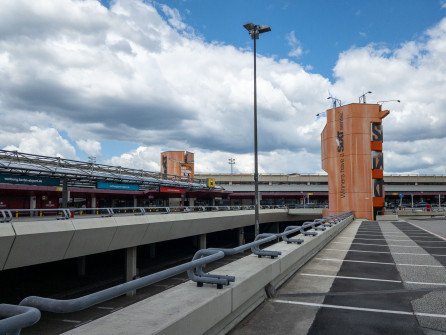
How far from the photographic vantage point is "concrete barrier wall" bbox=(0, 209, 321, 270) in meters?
13.5

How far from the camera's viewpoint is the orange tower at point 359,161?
139 feet

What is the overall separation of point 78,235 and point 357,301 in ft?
44.3

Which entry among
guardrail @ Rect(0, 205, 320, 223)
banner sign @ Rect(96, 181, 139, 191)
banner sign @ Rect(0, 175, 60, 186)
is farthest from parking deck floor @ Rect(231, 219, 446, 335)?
banner sign @ Rect(96, 181, 139, 191)

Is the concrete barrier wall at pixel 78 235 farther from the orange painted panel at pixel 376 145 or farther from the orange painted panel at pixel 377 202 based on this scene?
the orange painted panel at pixel 376 145

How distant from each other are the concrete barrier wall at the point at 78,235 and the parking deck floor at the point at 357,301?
10839mm

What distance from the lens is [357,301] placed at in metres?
6.23

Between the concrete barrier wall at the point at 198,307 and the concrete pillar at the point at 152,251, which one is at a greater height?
the concrete barrier wall at the point at 198,307

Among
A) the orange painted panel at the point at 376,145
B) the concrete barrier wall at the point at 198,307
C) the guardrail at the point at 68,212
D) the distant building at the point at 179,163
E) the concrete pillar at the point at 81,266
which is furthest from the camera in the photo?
the distant building at the point at 179,163

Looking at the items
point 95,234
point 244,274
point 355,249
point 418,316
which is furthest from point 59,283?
point 418,316

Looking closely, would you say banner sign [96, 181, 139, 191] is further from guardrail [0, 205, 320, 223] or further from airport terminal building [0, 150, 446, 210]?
guardrail [0, 205, 320, 223]

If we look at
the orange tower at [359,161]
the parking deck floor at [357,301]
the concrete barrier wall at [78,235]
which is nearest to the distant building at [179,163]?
the orange tower at [359,161]

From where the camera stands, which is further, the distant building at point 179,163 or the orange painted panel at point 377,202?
the distant building at point 179,163

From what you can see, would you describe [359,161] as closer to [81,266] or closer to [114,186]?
[114,186]

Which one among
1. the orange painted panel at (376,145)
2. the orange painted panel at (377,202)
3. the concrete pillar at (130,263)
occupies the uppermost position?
the orange painted panel at (376,145)
